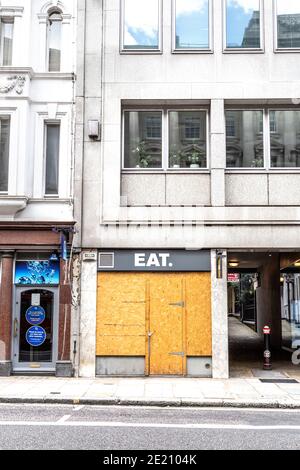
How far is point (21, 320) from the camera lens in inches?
559

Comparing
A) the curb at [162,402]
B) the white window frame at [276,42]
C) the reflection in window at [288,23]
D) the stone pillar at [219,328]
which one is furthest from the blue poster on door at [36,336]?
the reflection in window at [288,23]

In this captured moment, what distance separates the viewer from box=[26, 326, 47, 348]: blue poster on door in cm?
1409

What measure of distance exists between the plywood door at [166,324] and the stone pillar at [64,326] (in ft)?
7.10

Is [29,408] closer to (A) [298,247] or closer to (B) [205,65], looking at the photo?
(A) [298,247]

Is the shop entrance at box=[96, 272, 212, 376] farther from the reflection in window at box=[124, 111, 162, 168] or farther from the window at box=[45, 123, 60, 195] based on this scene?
the reflection in window at box=[124, 111, 162, 168]

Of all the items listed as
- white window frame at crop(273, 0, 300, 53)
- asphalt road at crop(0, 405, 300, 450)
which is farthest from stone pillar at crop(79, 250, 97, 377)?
white window frame at crop(273, 0, 300, 53)

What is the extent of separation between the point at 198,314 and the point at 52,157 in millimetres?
5970

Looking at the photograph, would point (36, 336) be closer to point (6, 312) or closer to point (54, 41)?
point (6, 312)

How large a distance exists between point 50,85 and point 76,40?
58.8 inches

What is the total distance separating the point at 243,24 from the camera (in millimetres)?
14953

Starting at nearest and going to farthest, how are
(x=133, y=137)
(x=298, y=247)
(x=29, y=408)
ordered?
(x=29, y=408) < (x=298, y=247) < (x=133, y=137)

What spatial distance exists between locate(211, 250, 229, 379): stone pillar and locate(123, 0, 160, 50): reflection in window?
265 inches

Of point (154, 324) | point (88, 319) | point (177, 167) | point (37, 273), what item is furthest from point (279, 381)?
point (37, 273)

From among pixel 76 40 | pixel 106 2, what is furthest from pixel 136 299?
pixel 106 2
